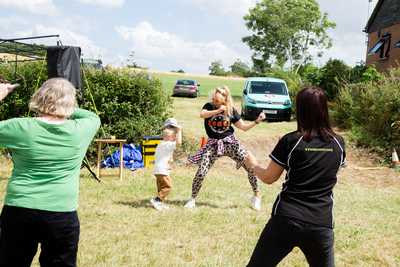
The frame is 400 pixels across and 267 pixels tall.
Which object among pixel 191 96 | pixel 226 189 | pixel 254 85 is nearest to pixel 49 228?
pixel 226 189

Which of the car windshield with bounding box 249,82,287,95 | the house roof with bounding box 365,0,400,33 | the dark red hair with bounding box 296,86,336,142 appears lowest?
the dark red hair with bounding box 296,86,336,142

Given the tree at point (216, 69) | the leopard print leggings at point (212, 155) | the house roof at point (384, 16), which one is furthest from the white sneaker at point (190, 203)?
the tree at point (216, 69)

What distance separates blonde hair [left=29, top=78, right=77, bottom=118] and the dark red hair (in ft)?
5.45

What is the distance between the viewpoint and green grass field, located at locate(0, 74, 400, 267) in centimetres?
371

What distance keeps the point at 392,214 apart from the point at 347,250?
6.25 feet

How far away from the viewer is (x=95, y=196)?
5.65 metres

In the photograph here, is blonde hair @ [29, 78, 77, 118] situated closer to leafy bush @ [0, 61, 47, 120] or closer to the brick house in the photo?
leafy bush @ [0, 61, 47, 120]

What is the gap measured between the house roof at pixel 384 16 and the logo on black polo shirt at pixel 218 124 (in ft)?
68.8

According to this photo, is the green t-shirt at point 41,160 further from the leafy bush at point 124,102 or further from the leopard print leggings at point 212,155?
the leafy bush at point 124,102

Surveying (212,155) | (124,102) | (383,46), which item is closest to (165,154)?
(212,155)

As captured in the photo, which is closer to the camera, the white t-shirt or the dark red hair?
the dark red hair

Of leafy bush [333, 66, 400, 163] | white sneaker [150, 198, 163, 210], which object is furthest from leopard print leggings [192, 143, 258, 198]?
leafy bush [333, 66, 400, 163]

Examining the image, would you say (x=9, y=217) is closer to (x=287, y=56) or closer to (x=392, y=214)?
(x=392, y=214)

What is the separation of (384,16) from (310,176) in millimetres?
25266
